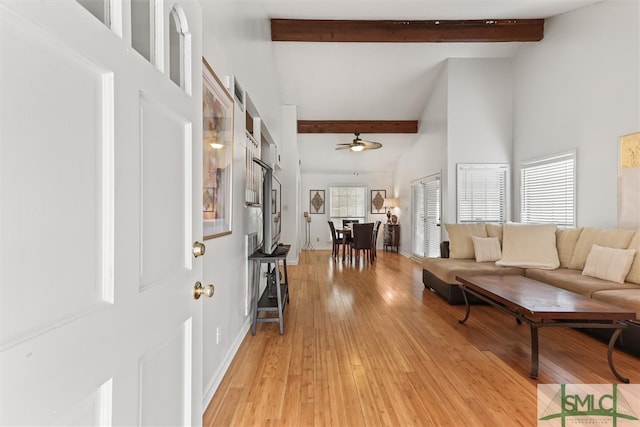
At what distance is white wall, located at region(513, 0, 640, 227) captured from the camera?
12.0ft

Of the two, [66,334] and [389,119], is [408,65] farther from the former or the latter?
[66,334]

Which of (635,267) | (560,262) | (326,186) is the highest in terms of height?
(326,186)

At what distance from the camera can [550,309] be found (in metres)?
2.25

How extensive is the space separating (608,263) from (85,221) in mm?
4312

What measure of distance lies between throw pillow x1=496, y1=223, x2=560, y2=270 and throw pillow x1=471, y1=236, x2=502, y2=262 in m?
0.11

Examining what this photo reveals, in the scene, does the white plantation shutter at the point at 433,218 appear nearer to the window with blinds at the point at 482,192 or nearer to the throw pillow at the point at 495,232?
the window with blinds at the point at 482,192

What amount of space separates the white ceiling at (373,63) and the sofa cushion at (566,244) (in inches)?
112

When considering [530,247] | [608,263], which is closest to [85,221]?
[608,263]

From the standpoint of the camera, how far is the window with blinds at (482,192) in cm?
567

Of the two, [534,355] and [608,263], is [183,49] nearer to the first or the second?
[534,355]

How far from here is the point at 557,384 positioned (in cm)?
218

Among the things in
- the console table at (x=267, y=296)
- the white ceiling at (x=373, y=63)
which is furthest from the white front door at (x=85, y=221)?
the white ceiling at (x=373, y=63)

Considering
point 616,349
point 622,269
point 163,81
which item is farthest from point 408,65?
point 163,81

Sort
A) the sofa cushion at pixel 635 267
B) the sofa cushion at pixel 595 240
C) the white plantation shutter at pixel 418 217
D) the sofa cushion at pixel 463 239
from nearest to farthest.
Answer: the sofa cushion at pixel 635 267
the sofa cushion at pixel 595 240
the sofa cushion at pixel 463 239
the white plantation shutter at pixel 418 217
